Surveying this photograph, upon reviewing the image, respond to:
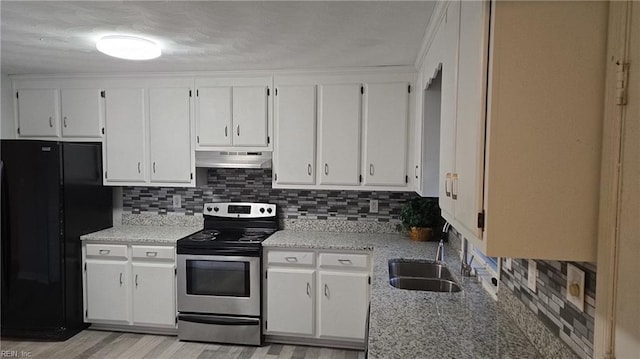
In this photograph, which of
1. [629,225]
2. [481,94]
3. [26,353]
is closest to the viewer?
[629,225]

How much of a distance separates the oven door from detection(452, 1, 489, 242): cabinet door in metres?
2.08

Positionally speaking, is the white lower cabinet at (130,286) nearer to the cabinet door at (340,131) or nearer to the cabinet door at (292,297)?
the cabinet door at (292,297)

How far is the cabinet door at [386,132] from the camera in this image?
116 inches

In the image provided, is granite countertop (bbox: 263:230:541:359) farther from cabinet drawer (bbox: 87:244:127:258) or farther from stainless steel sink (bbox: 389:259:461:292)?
cabinet drawer (bbox: 87:244:127:258)

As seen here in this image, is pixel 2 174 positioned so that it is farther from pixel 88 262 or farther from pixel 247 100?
pixel 247 100

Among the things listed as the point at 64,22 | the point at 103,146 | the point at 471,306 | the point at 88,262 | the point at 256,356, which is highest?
the point at 64,22

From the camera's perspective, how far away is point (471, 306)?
1.66 m

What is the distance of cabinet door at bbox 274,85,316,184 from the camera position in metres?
3.05

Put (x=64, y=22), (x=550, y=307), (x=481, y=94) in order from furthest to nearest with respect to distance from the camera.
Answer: (x=64, y=22), (x=550, y=307), (x=481, y=94)

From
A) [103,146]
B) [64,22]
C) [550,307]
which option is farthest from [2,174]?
[550,307]

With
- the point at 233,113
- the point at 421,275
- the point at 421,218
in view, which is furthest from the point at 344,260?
the point at 233,113

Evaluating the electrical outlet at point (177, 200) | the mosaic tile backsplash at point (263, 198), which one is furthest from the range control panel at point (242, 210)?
the electrical outlet at point (177, 200)

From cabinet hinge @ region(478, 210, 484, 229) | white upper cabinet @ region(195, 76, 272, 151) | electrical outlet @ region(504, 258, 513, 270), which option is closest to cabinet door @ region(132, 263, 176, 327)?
white upper cabinet @ region(195, 76, 272, 151)

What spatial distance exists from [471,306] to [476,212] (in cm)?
91
